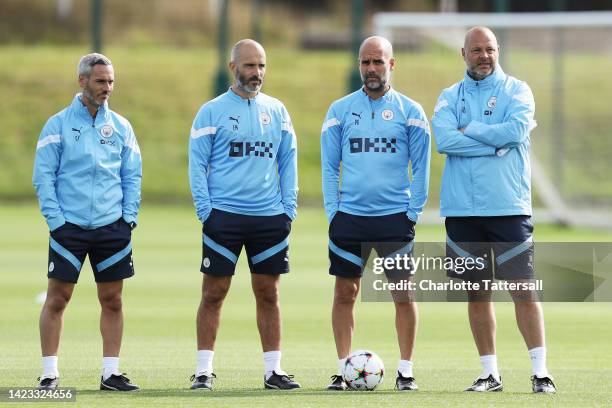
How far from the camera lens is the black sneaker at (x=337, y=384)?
29.1ft

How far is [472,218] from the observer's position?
8859 mm

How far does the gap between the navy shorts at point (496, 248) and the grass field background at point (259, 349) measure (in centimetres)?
76

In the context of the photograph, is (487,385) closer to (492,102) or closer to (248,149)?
(492,102)

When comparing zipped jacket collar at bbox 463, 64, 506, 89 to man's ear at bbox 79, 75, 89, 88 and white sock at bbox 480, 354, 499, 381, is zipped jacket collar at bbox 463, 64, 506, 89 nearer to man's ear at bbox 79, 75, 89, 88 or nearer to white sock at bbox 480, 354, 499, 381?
white sock at bbox 480, 354, 499, 381

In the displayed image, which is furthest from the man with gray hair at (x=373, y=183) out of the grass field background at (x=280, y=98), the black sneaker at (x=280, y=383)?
the grass field background at (x=280, y=98)

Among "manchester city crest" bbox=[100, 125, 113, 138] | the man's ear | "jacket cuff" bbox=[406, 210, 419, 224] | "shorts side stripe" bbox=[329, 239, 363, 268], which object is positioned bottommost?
"shorts side stripe" bbox=[329, 239, 363, 268]

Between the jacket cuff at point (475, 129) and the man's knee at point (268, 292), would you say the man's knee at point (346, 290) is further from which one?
the jacket cuff at point (475, 129)

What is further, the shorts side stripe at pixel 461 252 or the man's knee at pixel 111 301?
the man's knee at pixel 111 301

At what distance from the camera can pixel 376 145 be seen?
9062mm

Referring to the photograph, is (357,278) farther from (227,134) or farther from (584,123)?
(584,123)

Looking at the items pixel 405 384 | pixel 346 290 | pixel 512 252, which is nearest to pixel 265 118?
pixel 346 290

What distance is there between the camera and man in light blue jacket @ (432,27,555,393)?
8773mm

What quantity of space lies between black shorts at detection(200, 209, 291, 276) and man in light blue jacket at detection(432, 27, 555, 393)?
43.1 inches

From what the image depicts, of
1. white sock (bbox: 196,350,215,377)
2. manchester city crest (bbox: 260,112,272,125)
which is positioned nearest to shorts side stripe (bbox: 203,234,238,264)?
white sock (bbox: 196,350,215,377)
